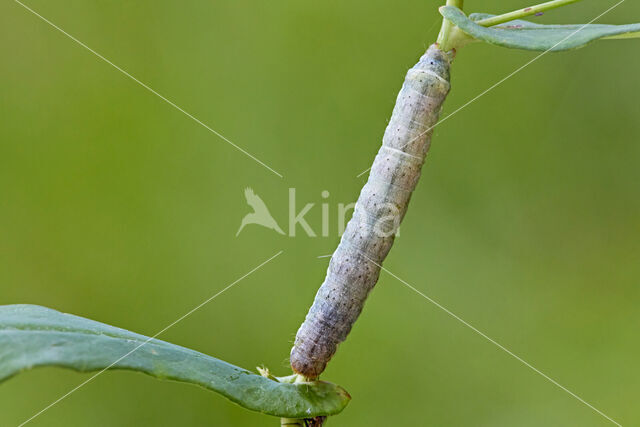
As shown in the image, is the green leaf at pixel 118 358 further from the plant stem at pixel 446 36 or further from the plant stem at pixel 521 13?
the plant stem at pixel 446 36

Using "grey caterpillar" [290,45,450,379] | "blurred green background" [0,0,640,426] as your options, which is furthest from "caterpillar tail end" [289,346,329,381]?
"blurred green background" [0,0,640,426]

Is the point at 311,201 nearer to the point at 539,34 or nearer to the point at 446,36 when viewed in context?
the point at 446,36

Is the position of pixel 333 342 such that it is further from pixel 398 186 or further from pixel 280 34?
pixel 280 34

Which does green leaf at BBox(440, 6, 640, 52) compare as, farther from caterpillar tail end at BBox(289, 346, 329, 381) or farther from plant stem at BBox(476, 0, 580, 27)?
caterpillar tail end at BBox(289, 346, 329, 381)

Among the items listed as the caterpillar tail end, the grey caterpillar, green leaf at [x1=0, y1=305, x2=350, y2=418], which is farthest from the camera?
the grey caterpillar

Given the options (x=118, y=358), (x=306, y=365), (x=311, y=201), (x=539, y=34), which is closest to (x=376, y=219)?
(x=306, y=365)

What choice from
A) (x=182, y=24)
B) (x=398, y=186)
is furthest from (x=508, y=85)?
(x=398, y=186)
